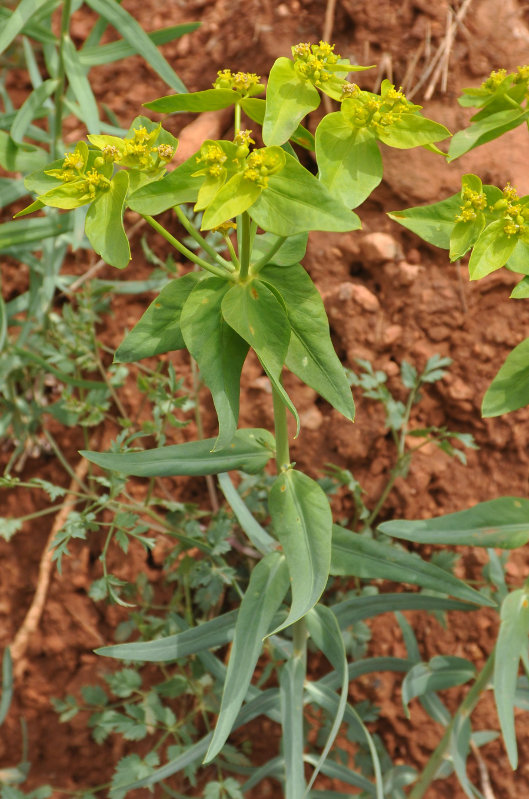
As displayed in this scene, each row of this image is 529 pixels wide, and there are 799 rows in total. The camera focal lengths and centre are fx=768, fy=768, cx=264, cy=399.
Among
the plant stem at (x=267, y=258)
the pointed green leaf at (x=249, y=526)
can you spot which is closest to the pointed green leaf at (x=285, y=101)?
the plant stem at (x=267, y=258)

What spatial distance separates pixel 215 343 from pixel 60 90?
1263 mm

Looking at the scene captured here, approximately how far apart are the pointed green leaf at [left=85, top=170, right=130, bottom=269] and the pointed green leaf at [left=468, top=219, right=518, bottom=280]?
1.93 ft

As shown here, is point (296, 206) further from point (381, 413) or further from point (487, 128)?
point (381, 413)

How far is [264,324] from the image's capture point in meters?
1.23

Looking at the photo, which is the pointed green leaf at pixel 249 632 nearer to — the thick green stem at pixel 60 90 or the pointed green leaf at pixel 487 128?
the pointed green leaf at pixel 487 128

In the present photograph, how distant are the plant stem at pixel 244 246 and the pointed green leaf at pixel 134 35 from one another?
103 centimetres

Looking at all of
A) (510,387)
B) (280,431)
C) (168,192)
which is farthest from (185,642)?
(168,192)

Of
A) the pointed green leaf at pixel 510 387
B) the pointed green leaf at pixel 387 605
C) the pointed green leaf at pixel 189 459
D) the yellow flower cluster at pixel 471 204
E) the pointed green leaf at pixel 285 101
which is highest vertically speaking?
the pointed green leaf at pixel 285 101

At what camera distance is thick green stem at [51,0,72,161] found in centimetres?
201

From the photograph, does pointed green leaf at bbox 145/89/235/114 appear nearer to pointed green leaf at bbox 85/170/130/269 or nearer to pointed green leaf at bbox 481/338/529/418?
pointed green leaf at bbox 85/170/130/269

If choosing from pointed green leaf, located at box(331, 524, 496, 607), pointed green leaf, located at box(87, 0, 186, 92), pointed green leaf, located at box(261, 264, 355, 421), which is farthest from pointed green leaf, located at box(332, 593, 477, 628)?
pointed green leaf, located at box(87, 0, 186, 92)

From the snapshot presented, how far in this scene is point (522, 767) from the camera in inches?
88.7

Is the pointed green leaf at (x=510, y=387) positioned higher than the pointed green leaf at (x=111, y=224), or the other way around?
the pointed green leaf at (x=111, y=224)

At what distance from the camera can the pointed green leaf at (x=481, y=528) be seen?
160cm
